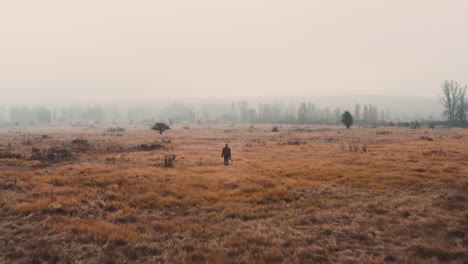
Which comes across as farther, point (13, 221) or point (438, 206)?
point (438, 206)

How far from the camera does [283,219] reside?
922cm

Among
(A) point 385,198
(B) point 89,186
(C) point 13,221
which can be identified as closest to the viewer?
(C) point 13,221

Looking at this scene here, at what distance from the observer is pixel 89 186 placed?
45.0 ft

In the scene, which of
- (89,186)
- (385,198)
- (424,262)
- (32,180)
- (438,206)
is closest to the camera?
(424,262)

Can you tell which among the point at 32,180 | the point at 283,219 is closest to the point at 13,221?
the point at 32,180

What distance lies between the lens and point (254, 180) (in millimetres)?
15078

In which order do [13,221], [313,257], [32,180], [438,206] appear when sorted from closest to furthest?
[313,257] → [13,221] → [438,206] → [32,180]

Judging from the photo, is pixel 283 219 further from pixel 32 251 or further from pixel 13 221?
pixel 13 221

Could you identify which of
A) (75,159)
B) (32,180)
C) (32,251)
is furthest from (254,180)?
(75,159)

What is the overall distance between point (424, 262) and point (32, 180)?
1861 cm

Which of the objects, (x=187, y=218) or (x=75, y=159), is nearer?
(x=187, y=218)

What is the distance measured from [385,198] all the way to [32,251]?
43.5 ft

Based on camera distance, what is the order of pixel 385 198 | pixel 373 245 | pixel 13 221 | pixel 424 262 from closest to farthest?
pixel 424 262 → pixel 373 245 → pixel 13 221 → pixel 385 198

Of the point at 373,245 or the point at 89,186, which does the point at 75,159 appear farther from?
the point at 373,245
